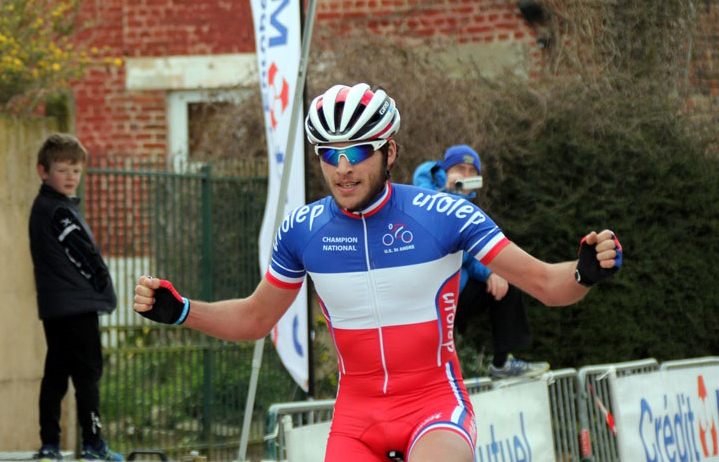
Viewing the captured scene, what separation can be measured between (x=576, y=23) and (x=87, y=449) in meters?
7.13

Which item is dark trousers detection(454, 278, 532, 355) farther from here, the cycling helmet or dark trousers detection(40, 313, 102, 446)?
the cycling helmet

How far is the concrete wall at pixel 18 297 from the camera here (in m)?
8.62

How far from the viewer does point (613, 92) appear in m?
11.6

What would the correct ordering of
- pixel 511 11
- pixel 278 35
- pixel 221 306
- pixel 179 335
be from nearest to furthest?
pixel 221 306
pixel 278 35
pixel 179 335
pixel 511 11

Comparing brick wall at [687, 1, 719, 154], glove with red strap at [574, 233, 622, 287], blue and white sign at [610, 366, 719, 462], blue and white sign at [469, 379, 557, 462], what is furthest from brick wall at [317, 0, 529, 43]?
glove with red strap at [574, 233, 622, 287]

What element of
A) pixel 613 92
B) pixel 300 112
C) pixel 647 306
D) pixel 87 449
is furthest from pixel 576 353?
pixel 87 449

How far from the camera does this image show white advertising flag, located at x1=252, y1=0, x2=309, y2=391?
330 inches

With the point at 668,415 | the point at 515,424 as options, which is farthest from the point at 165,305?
the point at 668,415

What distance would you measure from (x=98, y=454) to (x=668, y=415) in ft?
13.2

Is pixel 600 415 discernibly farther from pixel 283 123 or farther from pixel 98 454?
pixel 98 454

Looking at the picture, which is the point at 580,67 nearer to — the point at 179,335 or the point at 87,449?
the point at 179,335

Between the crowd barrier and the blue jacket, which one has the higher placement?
the blue jacket

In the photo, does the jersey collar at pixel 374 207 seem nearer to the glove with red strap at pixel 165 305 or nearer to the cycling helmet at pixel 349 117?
the cycling helmet at pixel 349 117

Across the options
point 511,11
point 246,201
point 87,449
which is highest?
point 511,11
